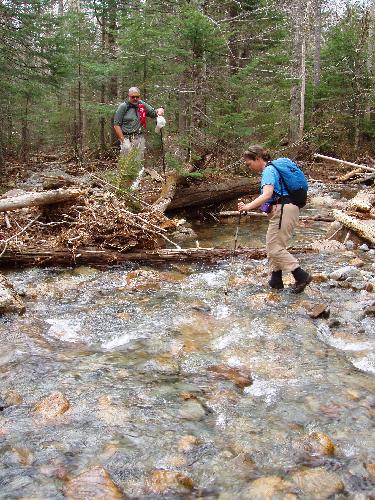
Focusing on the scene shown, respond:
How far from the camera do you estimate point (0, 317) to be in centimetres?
595

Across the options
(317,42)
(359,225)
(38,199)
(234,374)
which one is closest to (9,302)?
(38,199)

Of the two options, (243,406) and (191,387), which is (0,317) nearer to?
(191,387)

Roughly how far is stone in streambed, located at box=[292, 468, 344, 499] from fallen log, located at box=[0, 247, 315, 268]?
217 inches

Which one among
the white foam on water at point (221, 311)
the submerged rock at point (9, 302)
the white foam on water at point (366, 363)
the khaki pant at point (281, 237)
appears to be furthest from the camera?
the khaki pant at point (281, 237)

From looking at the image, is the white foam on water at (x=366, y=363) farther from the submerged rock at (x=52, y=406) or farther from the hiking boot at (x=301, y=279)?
the submerged rock at (x=52, y=406)

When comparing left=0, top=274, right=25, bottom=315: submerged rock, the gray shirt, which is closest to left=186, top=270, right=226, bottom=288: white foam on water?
left=0, top=274, right=25, bottom=315: submerged rock

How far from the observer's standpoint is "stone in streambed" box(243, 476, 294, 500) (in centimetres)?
307

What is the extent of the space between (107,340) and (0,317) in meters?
1.54

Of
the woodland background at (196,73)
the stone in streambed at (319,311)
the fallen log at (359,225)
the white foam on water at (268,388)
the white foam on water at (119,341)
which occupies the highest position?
the woodland background at (196,73)

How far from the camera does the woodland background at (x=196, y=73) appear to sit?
13.2 metres

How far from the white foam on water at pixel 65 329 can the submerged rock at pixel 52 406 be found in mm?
1378

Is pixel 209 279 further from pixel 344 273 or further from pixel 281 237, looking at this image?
pixel 344 273

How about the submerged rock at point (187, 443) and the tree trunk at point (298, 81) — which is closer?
the submerged rock at point (187, 443)

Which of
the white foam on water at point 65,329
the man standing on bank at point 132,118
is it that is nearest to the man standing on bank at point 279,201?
A: the white foam on water at point 65,329
